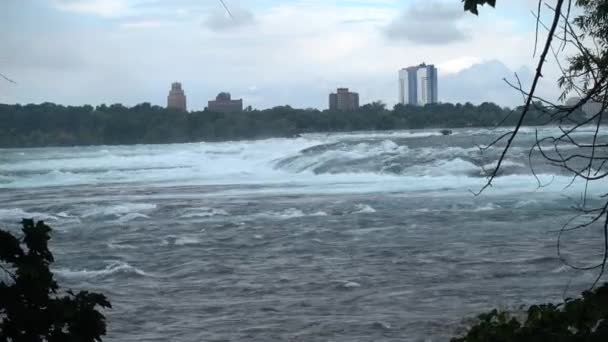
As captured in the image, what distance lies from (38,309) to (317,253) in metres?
10.1

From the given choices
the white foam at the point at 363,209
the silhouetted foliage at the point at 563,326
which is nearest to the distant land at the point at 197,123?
the white foam at the point at 363,209

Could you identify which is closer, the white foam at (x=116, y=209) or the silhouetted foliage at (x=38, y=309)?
the silhouetted foliage at (x=38, y=309)

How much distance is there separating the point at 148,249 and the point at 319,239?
279 centimetres

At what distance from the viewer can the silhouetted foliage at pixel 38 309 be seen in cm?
420

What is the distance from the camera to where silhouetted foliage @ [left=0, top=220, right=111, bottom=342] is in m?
4.20

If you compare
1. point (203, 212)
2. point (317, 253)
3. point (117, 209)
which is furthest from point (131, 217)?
point (317, 253)

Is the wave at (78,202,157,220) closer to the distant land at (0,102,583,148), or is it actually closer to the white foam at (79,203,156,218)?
the white foam at (79,203,156,218)

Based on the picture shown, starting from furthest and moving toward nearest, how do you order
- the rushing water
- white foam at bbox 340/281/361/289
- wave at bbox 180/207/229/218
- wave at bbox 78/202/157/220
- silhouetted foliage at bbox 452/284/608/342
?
1. wave at bbox 78/202/157/220
2. wave at bbox 180/207/229/218
3. white foam at bbox 340/281/361/289
4. the rushing water
5. silhouetted foliage at bbox 452/284/608/342

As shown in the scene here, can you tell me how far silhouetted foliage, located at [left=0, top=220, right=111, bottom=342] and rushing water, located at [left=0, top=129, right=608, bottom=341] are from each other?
2042mm

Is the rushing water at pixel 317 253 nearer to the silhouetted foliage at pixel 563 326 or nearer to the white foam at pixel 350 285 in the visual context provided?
the white foam at pixel 350 285

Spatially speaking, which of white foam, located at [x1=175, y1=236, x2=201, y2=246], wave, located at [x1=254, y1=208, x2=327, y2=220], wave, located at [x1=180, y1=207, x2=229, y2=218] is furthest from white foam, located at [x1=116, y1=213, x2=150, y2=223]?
white foam, located at [x1=175, y1=236, x2=201, y2=246]

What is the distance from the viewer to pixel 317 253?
14242 mm

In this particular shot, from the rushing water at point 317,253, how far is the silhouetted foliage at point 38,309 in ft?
6.70

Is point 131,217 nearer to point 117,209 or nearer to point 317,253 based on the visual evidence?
point 117,209
